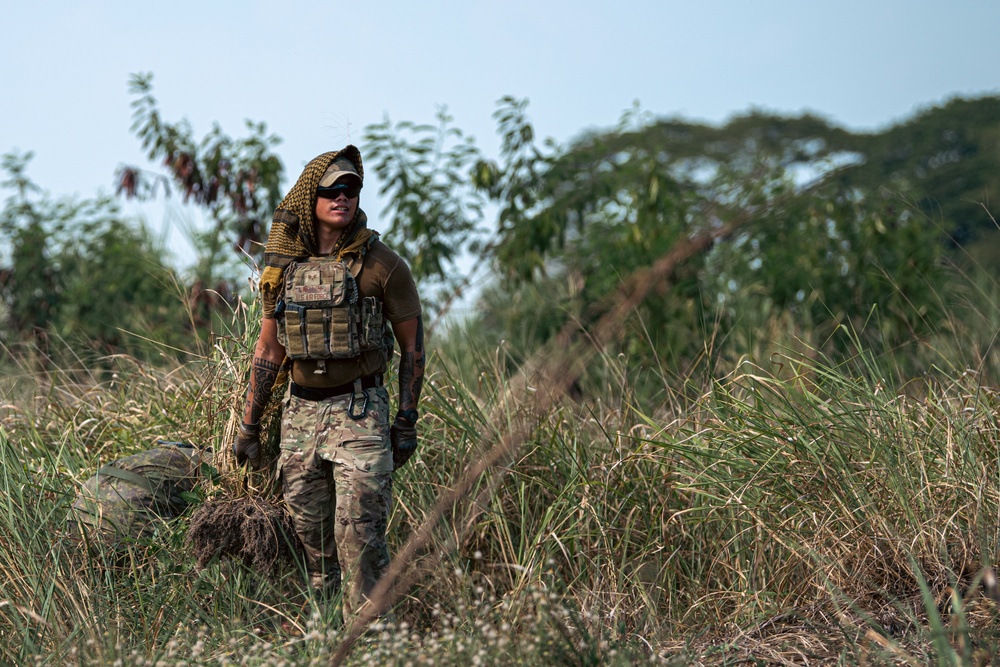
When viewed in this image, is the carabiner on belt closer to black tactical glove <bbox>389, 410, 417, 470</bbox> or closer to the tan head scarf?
black tactical glove <bbox>389, 410, 417, 470</bbox>

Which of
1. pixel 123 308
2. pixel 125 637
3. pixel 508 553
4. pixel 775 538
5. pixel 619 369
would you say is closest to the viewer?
pixel 125 637

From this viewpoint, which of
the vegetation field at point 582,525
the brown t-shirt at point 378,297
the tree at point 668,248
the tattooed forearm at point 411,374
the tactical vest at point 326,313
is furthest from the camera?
the tree at point 668,248

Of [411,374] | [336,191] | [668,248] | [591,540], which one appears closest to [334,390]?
[411,374]

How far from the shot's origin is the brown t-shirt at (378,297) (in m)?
3.79

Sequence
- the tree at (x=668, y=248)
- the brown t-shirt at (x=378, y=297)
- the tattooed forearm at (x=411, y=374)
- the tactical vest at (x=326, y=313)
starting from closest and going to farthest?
the tactical vest at (x=326, y=313) < the brown t-shirt at (x=378, y=297) < the tattooed forearm at (x=411, y=374) < the tree at (x=668, y=248)

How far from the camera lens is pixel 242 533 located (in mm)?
3771

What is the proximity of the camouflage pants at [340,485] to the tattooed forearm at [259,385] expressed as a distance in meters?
0.10

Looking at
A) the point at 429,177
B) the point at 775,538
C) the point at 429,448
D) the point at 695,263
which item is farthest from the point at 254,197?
the point at 775,538

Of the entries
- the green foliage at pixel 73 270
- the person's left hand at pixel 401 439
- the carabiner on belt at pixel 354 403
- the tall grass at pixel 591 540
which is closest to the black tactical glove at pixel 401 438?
the person's left hand at pixel 401 439

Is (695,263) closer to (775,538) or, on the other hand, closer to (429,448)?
(429,448)

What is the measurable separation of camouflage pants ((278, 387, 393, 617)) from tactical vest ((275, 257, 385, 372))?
226mm

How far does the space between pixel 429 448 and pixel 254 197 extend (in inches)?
156

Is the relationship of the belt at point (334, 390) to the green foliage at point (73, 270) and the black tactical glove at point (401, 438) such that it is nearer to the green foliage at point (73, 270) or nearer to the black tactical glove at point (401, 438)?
the black tactical glove at point (401, 438)

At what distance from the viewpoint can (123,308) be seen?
8516 mm
